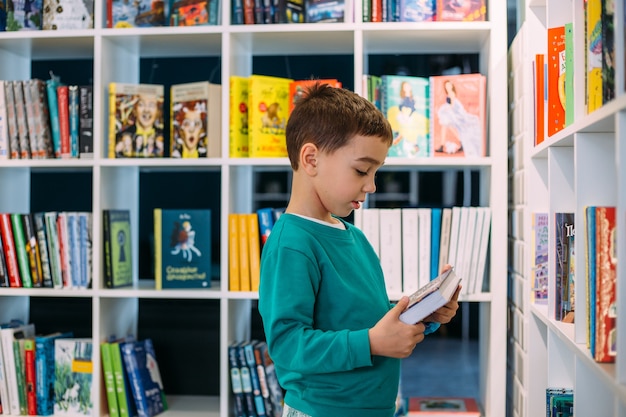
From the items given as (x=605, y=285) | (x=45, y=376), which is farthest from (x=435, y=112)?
(x=45, y=376)

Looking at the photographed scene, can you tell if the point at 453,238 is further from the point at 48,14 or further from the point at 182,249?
the point at 48,14

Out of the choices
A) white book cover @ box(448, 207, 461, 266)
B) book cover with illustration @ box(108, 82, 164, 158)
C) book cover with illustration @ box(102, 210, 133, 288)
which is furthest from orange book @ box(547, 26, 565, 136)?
book cover with illustration @ box(102, 210, 133, 288)

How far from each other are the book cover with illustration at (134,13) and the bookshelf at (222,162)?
0.04 m

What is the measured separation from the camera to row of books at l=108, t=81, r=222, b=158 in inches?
96.8

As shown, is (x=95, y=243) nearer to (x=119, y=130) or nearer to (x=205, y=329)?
(x=119, y=130)

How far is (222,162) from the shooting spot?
241 centimetres

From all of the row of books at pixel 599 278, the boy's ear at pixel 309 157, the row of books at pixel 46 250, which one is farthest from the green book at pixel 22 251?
the row of books at pixel 599 278

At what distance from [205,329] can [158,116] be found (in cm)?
81

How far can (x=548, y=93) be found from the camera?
1774 millimetres

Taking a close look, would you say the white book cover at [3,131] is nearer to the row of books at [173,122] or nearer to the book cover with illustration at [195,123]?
the row of books at [173,122]

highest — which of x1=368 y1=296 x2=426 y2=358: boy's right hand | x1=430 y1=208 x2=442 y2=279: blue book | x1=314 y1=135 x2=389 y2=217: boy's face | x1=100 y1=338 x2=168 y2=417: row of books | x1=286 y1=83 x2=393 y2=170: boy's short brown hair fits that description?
x1=286 y1=83 x2=393 y2=170: boy's short brown hair

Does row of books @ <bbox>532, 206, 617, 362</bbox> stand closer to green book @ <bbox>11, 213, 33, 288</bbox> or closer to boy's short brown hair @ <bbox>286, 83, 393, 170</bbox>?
boy's short brown hair @ <bbox>286, 83, 393, 170</bbox>

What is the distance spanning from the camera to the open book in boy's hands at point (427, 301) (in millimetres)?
1422

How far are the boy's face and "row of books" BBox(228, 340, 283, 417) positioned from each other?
3.28 feet
